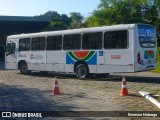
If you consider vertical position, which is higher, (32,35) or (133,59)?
(32,35)

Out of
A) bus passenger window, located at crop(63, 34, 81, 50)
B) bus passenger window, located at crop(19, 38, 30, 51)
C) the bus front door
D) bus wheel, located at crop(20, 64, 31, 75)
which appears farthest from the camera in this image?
the bus front door

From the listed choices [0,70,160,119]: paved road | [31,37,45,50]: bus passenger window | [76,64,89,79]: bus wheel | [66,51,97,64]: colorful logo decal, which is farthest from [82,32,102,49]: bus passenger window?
[0,70,160,119]: paved road

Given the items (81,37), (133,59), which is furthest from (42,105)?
(81,37)

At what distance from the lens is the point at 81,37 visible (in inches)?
749

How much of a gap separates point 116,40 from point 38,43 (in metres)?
7.01

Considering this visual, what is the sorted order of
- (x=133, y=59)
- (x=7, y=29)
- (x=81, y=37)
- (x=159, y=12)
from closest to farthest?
(x=133, y=59) → (x=81, y=37) → (x=159, y=12) → (x=7, y=29)

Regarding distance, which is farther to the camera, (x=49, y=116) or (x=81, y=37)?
(x=81, y=37)

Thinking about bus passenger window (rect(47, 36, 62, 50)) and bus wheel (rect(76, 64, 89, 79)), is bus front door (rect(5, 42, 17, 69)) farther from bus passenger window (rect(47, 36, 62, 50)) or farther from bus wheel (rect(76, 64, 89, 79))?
bus wheel (rect(76, 64, 89, 79))

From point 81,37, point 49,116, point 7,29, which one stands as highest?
point 7,29

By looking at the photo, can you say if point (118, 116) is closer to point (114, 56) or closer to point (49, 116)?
point (49, 116)

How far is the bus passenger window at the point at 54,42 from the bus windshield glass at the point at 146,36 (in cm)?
566

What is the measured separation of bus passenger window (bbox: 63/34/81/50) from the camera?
19203 mm

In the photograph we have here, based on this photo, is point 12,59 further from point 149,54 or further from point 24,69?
point 149,54

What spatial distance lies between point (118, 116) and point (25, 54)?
15495 mm
